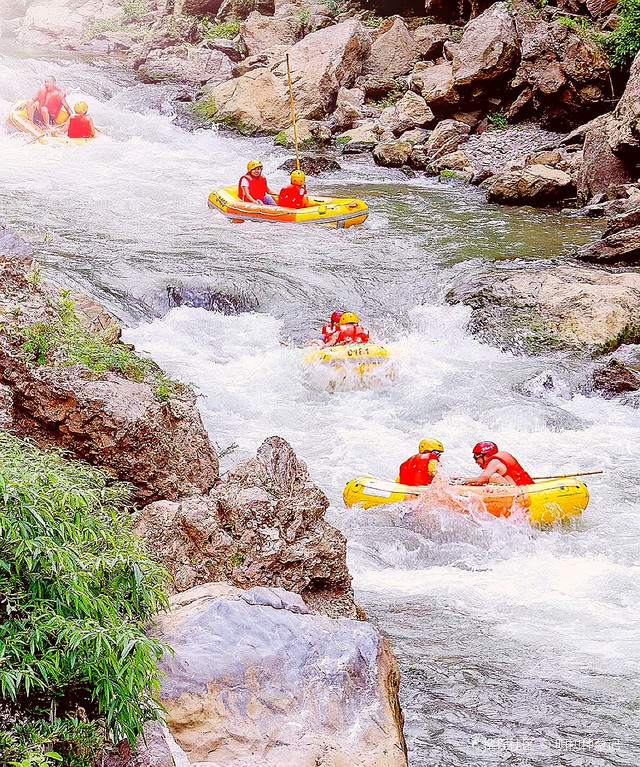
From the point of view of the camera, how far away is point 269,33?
23.7m

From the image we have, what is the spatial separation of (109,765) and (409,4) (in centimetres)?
2542

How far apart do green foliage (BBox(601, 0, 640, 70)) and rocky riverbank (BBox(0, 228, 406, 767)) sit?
15.2 m

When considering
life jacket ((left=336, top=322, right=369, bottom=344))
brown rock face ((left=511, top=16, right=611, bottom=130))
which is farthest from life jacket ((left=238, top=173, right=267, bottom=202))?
brown rock face ((left=511, top=16, right=611, bottom=130))

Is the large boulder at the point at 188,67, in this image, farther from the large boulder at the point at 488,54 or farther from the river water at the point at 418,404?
the large boulder at the point at 488,54

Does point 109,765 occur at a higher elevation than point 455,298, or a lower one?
higher

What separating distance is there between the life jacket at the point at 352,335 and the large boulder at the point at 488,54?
36.3ft

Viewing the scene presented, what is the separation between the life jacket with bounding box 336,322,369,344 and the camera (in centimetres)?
948

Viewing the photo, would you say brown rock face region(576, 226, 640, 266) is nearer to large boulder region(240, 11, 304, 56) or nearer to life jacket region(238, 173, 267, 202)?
life jacket region(238, 173, 267, 202)

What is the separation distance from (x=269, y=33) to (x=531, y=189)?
1190 centimetres

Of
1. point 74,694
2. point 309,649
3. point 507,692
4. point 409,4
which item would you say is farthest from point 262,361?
point 409,4

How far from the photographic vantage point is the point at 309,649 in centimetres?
342

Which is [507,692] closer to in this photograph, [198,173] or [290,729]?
[290,729]

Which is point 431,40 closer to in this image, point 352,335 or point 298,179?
point 298,179

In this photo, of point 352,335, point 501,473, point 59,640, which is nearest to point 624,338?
point 352,335
